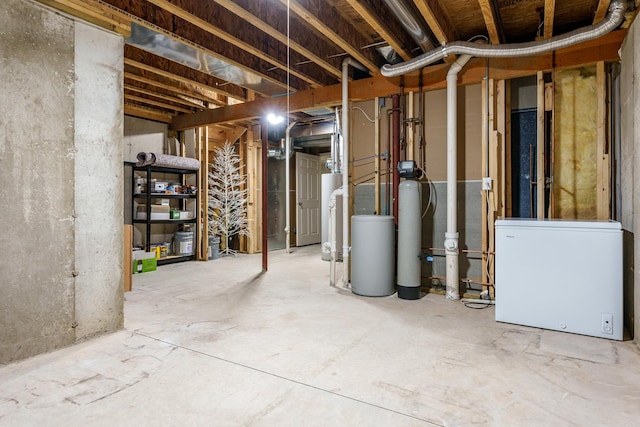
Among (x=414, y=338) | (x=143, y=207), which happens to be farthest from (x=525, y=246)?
(x=143, y=207)

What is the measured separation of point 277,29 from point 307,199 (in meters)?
5.06

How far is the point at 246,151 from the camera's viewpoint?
23.0 feet

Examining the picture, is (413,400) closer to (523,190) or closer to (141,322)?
(141,322)

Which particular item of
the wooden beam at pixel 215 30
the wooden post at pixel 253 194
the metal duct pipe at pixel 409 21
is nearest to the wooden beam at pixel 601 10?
the metal duct pipe at pixel 409 21

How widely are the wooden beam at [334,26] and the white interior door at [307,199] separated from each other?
4.08 metres

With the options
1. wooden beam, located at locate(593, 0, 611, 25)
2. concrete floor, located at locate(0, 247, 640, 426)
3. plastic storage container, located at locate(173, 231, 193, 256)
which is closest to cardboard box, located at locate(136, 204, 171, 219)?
plastic storage container, located at locate(173, 231, 193, 256)

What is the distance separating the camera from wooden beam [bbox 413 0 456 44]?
272cm

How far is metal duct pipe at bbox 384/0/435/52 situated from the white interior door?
15.3 ft

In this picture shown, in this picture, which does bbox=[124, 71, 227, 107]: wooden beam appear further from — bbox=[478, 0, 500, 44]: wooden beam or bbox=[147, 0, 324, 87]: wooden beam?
bbox=[478, 0, 500, 44]: wooden beam

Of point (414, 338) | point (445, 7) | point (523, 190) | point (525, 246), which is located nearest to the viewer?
point (414, 338)

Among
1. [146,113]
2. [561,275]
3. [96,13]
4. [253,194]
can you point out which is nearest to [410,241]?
[561,275]

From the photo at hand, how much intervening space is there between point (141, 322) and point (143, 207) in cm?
328

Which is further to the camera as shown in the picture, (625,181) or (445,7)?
(445,7)

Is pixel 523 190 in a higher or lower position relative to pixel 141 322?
higher
